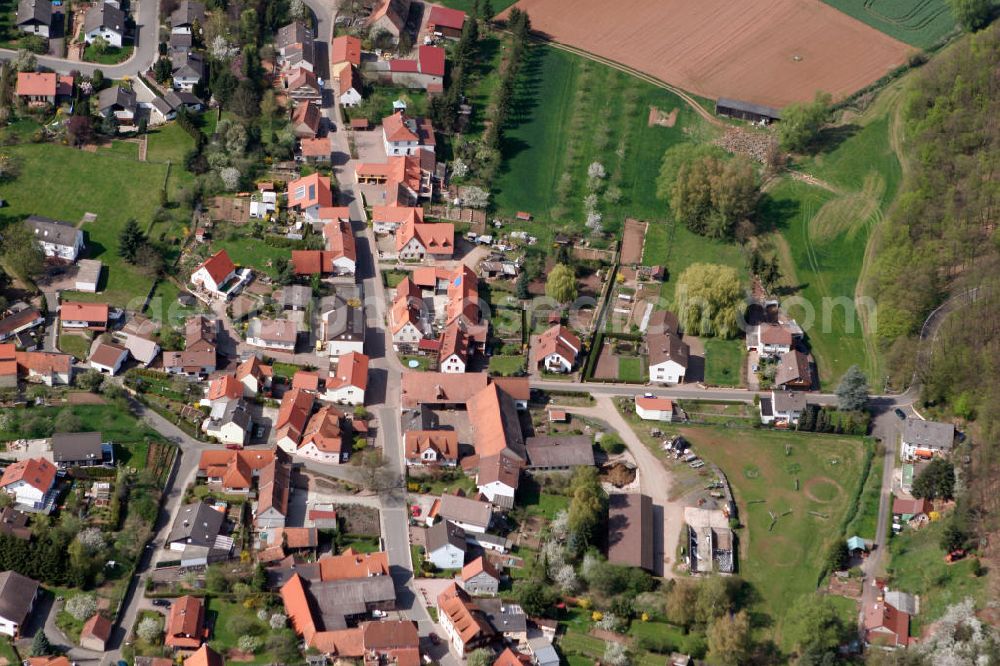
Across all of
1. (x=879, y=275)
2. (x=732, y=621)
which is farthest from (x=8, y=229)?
(x=879, y=275)

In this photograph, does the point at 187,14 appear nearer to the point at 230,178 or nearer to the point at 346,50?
the point at 346,50

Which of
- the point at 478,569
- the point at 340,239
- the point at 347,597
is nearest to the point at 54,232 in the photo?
the point at 340,239

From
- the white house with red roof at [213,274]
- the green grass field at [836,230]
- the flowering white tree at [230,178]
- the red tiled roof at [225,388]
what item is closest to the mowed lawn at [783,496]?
the green grass field at [836,230]

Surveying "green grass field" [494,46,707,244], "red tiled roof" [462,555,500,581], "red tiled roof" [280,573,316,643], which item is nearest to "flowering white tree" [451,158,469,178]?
"green grass field" [494,46,707,244]

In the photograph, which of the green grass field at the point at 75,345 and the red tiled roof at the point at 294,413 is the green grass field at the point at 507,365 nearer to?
the red tiled roof at the point at 294,413

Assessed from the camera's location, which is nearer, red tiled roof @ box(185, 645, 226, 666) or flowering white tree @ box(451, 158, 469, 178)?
red tiled roof @ box(185, 645, 226, 666)

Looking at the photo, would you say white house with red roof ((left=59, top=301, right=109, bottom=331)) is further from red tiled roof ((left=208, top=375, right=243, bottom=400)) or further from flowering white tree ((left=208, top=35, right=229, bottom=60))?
flowering white tree ((left=208, top=35, right=229, bottom=60))
